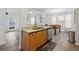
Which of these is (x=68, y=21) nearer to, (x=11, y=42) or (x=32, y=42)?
(x=32, y=42)

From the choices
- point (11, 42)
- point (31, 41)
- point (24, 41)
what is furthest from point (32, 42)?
point (11, 42)

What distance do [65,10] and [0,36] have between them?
50.6 inches

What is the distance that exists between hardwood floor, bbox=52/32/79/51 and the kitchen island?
0.27m

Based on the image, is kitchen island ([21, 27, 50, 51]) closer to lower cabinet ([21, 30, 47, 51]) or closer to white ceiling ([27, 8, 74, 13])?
lower cabinet ([21, 30, 47, 51])

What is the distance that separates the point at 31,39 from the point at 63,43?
609 mm

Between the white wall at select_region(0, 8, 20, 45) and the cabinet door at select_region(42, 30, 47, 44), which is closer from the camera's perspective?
the white wall at select_region(0, 8, 20, 45)

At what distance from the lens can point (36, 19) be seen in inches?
81.0

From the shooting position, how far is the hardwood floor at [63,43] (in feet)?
6.71

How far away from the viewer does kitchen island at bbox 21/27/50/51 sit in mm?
2018

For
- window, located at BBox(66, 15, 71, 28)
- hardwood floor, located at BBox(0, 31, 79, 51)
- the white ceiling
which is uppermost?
the white ceiling

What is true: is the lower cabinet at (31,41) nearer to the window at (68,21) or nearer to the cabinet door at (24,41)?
the cabinet door at (24,41)

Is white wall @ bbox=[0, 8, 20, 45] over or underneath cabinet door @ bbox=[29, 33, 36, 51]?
over

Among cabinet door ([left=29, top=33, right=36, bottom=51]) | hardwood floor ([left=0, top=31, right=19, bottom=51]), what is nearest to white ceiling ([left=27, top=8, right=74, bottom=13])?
cabinet door ([left=29, top=33, right=36, bottom=51])
